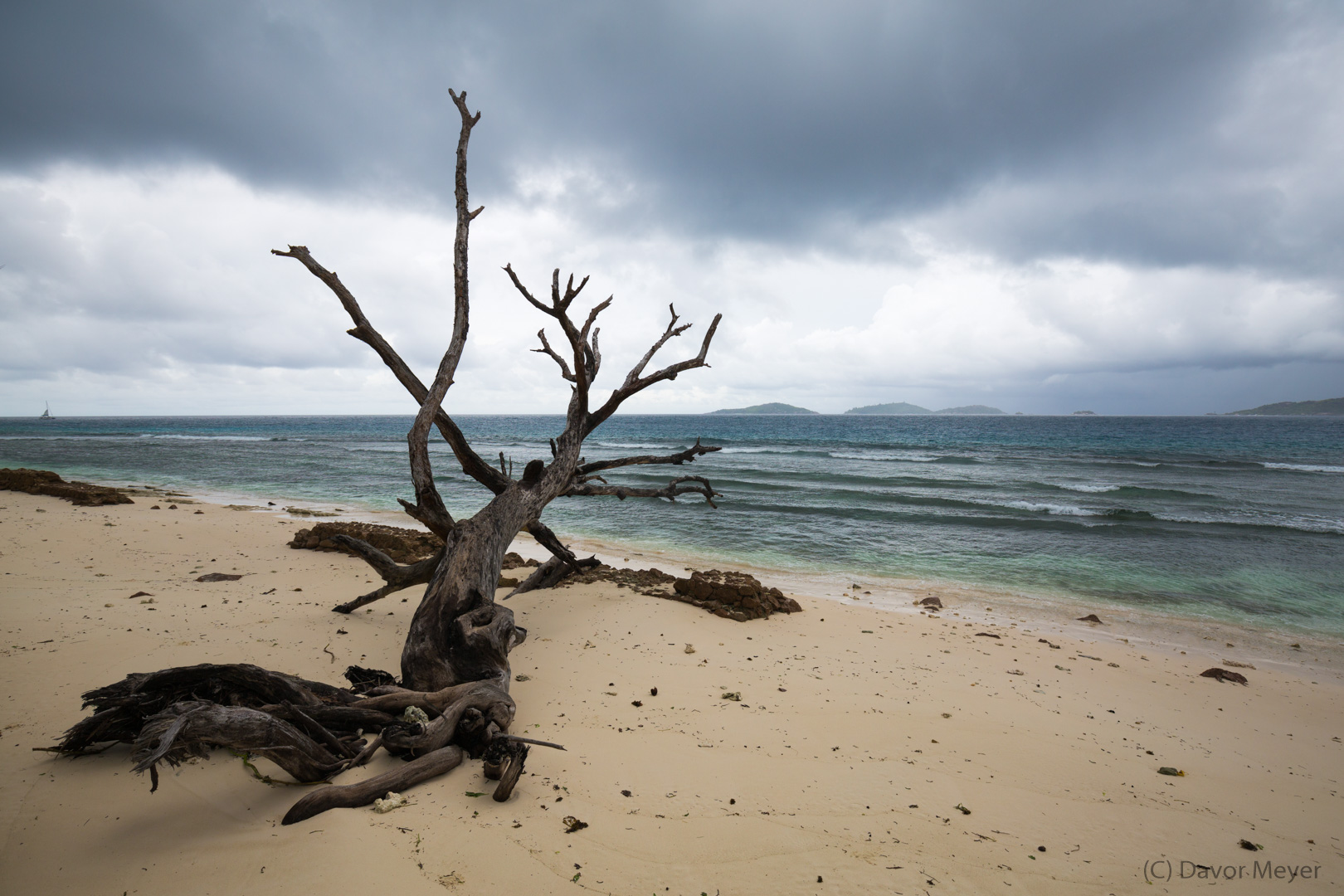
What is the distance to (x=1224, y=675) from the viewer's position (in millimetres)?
5547

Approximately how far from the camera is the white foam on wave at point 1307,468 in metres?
27.4

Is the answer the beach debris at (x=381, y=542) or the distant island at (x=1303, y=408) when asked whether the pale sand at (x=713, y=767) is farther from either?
the distant island at (x=1303, y=408)

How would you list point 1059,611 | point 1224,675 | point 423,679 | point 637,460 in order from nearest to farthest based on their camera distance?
point 423,679
point 1224,675
point 637,460
point 1059,611

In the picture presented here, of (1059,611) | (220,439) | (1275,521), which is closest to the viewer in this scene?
(1059,611)

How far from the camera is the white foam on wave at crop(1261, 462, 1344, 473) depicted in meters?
27.4

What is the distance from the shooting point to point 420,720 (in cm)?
300

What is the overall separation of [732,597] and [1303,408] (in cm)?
24615

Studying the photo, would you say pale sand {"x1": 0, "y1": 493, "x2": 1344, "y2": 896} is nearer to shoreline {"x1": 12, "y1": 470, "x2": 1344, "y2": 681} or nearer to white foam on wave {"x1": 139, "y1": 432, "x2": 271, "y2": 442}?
shoreline {"x1": 12, "y1": 470, "x2": 1344, "y2": 681}

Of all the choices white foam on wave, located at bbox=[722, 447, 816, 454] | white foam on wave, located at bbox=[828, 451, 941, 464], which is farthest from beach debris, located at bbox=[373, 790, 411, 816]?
white foam on wave, located at bbox=[722, 447, 816, 454]

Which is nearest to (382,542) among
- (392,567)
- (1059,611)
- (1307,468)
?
(392,567)

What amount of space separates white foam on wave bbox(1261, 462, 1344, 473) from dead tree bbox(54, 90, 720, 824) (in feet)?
124

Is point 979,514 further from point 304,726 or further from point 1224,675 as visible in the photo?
point 304,726

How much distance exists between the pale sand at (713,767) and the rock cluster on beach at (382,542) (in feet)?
6.14

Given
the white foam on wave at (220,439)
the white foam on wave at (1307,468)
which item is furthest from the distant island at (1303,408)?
the white foam on wave at (220,439)
